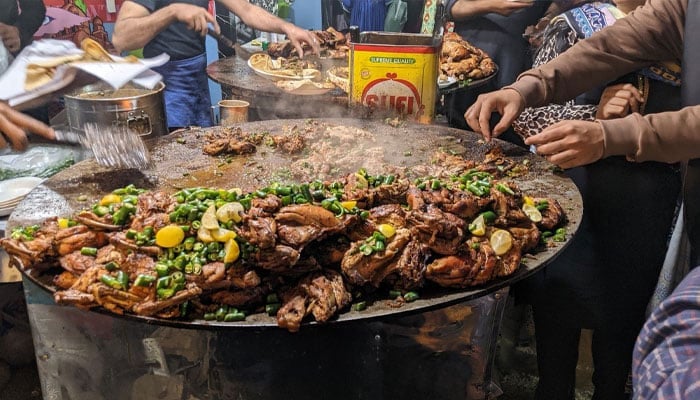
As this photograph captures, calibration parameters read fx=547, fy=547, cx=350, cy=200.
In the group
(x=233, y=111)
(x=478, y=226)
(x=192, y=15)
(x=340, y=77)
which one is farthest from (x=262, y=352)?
(x=192, y=15)

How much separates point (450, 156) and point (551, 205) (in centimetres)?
85

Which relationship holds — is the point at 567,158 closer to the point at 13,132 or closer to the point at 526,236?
the point at 526,236

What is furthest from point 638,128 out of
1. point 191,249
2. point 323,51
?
point 323,51

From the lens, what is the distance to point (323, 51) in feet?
18.6

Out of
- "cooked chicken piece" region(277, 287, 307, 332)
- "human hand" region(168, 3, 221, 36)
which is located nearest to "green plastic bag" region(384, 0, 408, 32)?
"human hand" region(168, 3, 221, 36)

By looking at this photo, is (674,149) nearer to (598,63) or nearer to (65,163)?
(598,63)

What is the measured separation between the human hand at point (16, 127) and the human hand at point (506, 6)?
403 centimetres

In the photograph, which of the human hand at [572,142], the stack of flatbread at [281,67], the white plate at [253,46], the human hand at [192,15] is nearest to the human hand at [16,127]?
the human hand at [192,15]

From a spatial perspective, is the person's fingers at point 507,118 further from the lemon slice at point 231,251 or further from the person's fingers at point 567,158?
the lemon slice at point 231,251

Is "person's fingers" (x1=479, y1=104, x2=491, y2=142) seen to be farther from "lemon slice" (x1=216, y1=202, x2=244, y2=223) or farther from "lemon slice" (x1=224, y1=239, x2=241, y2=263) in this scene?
"lemon slice" (x1=224, y1=239, x2=241, y2=263)

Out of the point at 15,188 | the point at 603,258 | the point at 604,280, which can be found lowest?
the point at 604,280

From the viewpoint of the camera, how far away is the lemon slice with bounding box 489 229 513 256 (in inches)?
83.2

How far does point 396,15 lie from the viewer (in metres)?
5.54

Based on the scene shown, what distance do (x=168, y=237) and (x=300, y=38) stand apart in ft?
12.6
